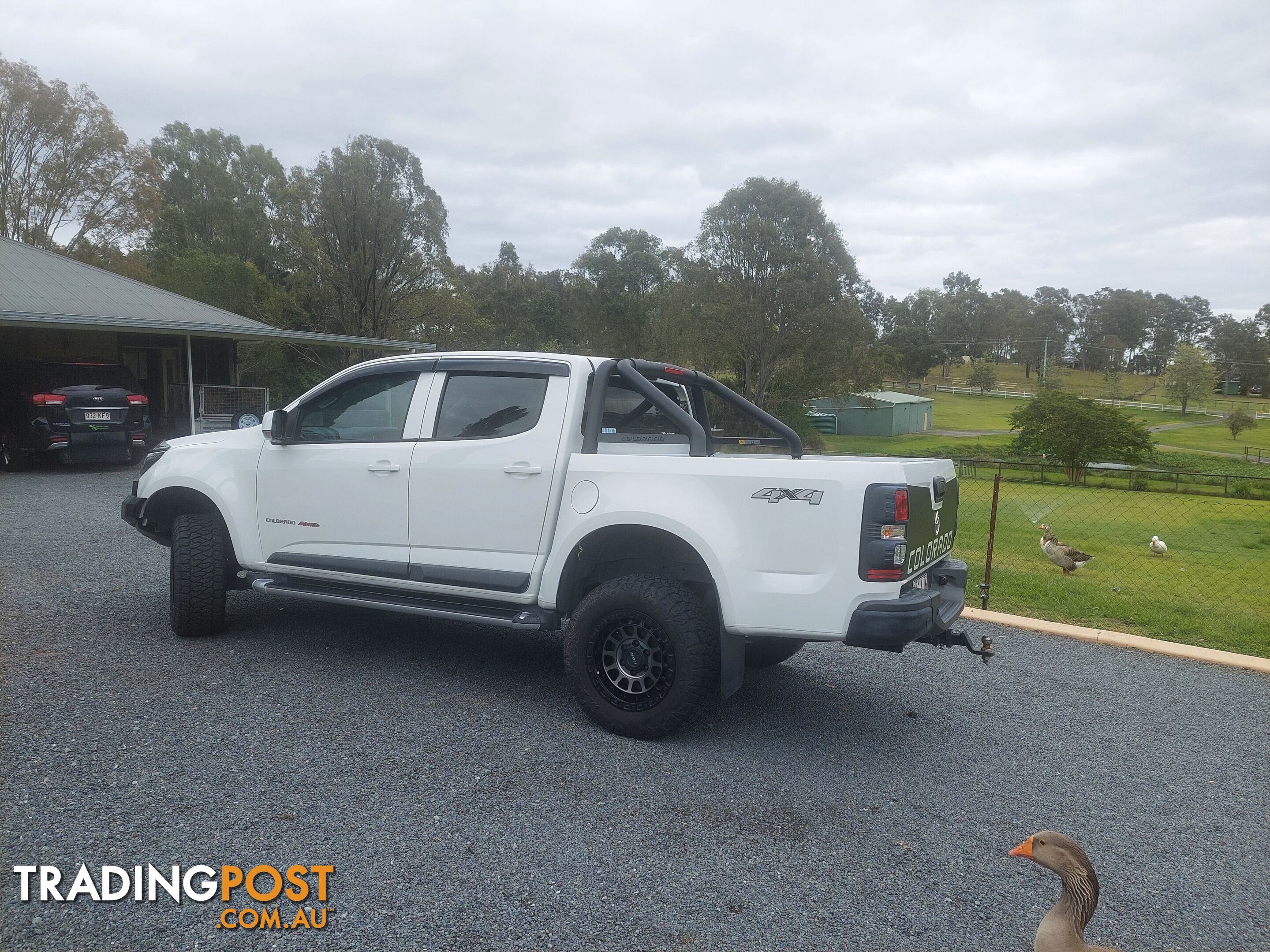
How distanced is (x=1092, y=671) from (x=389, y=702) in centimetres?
439

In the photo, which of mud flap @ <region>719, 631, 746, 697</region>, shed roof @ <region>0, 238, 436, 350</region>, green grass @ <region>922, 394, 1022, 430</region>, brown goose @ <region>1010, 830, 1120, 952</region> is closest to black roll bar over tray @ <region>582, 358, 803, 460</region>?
mud flap @ <region>719, 631, 746, 697</region>

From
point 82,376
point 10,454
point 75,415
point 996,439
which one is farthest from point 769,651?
→ point 996,439

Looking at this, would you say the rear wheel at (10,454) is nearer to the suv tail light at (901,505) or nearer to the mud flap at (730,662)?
the mud flap at (730,662)

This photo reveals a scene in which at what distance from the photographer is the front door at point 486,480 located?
4.34 metres

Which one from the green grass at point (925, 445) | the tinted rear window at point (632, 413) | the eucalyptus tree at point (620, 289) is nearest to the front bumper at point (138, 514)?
the tinted rear window at point (632, 413)

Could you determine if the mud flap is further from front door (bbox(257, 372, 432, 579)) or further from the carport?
the carport

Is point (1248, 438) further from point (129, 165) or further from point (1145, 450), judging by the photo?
point (129, 165)

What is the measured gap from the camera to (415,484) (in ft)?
15.2

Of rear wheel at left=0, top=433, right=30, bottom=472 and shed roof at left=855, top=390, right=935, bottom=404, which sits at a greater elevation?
shed roof at left=855, top=390, right=935, bottom=404

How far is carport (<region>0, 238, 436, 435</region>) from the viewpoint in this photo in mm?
15438

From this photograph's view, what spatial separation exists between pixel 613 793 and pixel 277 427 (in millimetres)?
3038

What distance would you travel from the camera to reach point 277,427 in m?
5.03

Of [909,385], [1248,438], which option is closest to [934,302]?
[909,385]

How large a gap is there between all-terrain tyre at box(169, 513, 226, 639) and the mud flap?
3.29 metres
